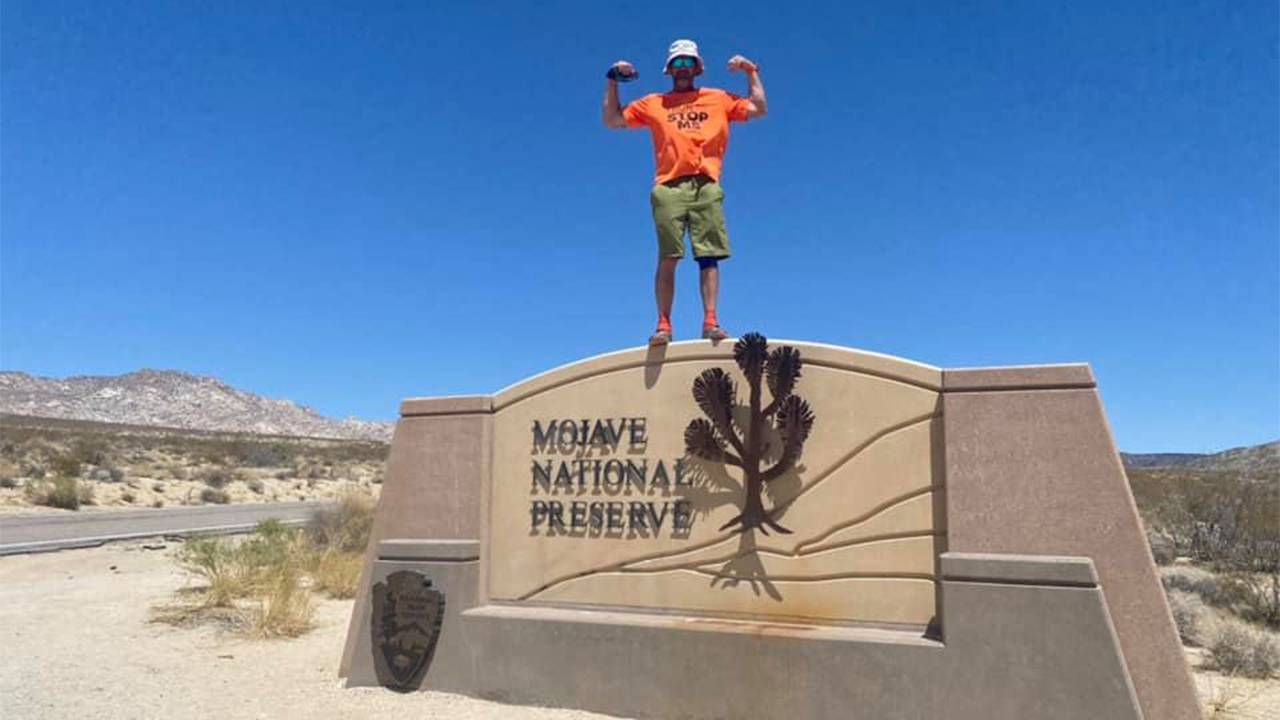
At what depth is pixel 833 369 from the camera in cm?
645

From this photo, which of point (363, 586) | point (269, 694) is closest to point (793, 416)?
point (363, 586)

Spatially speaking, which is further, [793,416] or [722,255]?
[722,255]

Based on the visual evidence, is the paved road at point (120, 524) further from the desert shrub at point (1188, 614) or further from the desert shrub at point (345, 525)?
the desert shrub at point (1188, 614)

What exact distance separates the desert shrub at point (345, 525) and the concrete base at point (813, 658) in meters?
9.13

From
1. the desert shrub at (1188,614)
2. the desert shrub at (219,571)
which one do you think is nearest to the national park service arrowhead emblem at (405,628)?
the desert shrub at (219,571)

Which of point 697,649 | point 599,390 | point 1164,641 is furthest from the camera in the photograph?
point 599,390

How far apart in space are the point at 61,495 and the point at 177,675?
70.5 feet

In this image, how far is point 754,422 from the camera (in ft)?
21.3

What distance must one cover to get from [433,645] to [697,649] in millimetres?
2066

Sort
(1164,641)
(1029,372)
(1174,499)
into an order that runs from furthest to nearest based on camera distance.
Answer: (1174,499) → (1029,372) → (1164,641)

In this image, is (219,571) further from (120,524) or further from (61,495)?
(61,495)

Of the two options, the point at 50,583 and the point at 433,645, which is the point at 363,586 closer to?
the point at 433,645

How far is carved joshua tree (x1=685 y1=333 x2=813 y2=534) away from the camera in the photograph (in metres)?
6.40

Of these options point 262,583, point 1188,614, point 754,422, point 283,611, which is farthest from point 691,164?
point 262,583
